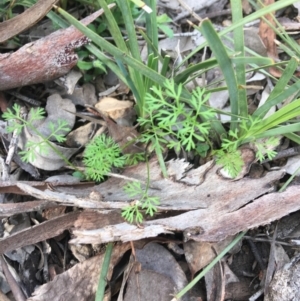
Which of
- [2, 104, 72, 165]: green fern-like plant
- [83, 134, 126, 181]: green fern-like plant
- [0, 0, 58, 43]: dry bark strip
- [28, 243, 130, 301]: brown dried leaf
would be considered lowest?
[28, 243, 130, 301]: brown dried leaf

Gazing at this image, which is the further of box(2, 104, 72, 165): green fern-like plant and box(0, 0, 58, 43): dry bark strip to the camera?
box(0, 0, 58, 43): dry bark strip

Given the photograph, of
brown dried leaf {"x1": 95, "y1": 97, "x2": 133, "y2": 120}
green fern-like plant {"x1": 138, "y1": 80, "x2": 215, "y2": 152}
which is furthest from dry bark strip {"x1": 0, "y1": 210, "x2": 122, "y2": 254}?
brown dried leaf {"x1": 95, "y1": 97, "x2": 133, "y2": 120}

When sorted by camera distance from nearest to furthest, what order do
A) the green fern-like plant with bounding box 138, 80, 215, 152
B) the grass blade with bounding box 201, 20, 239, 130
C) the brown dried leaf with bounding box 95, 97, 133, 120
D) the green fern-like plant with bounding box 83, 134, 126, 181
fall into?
the grass blade with bounding box 201, 20, 239, 130, the green fern-like plant with bounding box 138, 80, 215, 152, the green fern-like plant with bounding box 83, 134, 126, 181, the brown dried leaf with bounding box 95, 97, 133, 120

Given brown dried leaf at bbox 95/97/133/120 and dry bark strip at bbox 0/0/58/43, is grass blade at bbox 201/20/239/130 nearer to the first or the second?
brown dried leaf at bbox 95/97/133/120

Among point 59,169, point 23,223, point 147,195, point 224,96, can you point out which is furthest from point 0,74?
point 224,96

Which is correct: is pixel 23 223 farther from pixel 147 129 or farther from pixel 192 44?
pixel 192 44

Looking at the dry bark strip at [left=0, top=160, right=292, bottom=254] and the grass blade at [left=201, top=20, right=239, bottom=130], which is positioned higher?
the grass blade at [left=201, top=20, right=239, bottom=130]

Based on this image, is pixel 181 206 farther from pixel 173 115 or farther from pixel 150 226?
pixel 173 115
